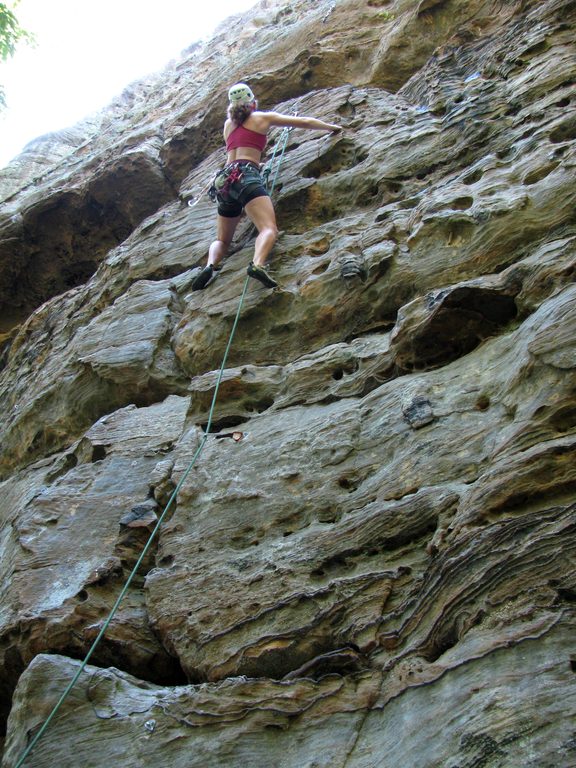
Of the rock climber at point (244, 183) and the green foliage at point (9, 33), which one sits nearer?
the rock climber at point (244, 183)

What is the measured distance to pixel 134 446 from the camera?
6742 millimetres

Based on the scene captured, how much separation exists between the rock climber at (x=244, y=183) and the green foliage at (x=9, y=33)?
1238 cm

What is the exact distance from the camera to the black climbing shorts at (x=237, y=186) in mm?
8359

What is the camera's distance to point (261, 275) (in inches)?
288

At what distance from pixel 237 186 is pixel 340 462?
14.7ft

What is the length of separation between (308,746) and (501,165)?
5725 mm

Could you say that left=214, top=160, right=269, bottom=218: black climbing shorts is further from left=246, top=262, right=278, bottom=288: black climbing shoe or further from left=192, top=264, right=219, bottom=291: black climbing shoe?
left=246, top=262, right=278, bottom=288: black climbing shoe

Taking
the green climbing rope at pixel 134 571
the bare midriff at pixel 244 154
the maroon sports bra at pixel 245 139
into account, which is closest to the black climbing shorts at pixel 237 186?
the bare midriff at pixel 244 154

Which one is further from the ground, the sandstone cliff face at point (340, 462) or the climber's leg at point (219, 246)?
the climber's leg at point (219, 246)

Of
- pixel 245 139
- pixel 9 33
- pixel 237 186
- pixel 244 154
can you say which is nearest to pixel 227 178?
pixel 237 186

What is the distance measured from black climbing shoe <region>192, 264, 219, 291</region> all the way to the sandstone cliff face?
0.68ft

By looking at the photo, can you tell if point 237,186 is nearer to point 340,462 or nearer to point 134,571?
point 340,462

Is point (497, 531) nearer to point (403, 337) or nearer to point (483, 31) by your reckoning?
point (403, 337)

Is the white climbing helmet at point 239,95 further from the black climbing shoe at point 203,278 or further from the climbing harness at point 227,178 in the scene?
the black climbing shoe at point 203,278
